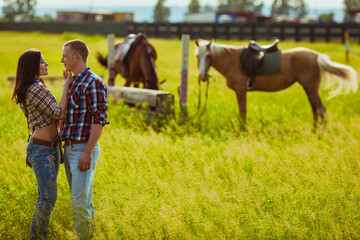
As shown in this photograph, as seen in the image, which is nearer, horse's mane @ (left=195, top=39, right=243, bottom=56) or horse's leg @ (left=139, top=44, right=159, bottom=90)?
horse's mane @ (left=195, top=39, right=243, bottom=56)

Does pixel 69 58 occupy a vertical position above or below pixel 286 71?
above

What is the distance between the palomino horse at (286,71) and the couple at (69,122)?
4676mm

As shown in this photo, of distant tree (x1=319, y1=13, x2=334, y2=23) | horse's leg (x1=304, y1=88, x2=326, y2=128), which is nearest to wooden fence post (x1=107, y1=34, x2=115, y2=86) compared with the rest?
horse's leg (x1=304, y1=88, x2=326, y2=128)

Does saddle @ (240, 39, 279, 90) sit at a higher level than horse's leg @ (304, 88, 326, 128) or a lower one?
higher

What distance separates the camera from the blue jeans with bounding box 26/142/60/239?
351cm

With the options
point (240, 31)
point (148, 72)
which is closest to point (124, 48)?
point (148, 72)

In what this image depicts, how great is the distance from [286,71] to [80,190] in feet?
18.6

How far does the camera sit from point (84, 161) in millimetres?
3367

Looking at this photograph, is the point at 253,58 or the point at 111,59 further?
the point at 111,59

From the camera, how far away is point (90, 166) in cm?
345

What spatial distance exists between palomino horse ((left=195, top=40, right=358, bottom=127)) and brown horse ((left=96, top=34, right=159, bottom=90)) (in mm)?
1729

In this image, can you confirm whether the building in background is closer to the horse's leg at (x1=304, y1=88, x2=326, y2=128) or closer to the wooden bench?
the wooden bench

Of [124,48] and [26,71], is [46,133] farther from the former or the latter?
[124,48]

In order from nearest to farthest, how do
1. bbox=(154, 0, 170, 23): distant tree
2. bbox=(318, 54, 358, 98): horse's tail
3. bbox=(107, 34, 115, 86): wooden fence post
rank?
bbox=(318, 54, 358, 98): horse's tail
bbox=(107, 34, 115, 86): wooden fence post
bbox=(154, 0, 170, 23): distant tree
